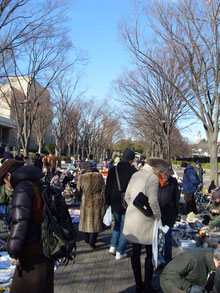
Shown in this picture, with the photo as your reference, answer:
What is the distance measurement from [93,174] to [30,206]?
3419 millimetres

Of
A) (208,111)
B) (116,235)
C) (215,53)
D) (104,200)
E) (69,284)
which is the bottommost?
(69,284)

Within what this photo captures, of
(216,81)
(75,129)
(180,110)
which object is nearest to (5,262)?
(216,81)

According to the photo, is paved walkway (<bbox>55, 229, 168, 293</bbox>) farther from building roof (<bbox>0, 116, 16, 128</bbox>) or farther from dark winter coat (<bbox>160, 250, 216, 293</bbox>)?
building roof (<bbox>0, 116, 16, 128</bbox>)

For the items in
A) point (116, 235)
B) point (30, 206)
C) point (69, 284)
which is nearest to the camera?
point (30, 206)

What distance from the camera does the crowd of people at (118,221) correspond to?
107 inches

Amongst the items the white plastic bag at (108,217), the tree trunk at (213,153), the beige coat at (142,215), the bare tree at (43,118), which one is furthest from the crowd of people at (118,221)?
the bare tree at (43,118)

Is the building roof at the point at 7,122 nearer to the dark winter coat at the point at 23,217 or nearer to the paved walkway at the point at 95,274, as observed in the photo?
Answer: the paved walkway at the point at 95,274

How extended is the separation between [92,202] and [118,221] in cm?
74

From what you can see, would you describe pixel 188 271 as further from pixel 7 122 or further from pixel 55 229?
pixel 7 122

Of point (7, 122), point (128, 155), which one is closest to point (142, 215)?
point (128, 155)

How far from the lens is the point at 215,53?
35.7 ft

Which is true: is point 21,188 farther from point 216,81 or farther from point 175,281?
point 216,81

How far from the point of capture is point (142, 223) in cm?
396

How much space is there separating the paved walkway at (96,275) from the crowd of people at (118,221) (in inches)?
7.9
